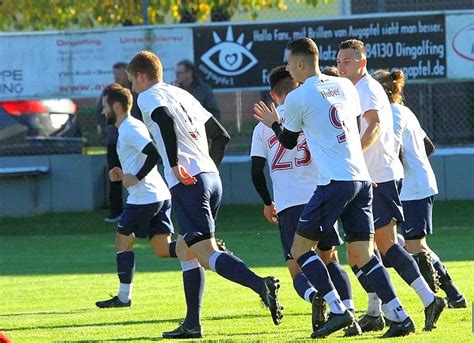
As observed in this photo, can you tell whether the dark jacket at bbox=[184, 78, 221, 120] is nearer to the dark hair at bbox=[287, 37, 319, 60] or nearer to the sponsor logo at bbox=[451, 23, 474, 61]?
the sponsor logo at bbox=[451, 23, 474, 61]

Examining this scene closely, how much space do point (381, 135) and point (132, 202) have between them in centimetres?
297

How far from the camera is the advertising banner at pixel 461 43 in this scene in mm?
18594

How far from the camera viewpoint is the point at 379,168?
Result: 928 cm

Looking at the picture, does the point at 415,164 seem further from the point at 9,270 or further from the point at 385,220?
the point at 9,270

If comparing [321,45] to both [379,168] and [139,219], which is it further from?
[379,168]

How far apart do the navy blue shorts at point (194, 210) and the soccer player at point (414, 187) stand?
1.86m

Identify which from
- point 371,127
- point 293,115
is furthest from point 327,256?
point 293,115

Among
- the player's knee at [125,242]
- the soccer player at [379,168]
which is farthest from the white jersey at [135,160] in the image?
the soccer player at [379,168]

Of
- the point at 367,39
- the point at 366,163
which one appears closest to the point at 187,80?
the point at 367,39

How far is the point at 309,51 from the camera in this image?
8.57 meters

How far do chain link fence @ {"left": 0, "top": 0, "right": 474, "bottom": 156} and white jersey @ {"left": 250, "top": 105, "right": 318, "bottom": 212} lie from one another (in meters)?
9.77

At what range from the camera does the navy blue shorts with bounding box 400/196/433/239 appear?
10297 millimetres

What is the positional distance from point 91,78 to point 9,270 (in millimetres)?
5440

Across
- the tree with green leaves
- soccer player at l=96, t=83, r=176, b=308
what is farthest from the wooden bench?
soccer player at l=96, t=83, r=176, b=308
